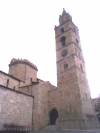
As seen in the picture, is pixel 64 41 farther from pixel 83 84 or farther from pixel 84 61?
pixel 83 84

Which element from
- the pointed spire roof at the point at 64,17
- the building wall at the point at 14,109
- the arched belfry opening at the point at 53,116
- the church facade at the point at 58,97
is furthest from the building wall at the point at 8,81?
the pointed spire roof at the point at 64,17

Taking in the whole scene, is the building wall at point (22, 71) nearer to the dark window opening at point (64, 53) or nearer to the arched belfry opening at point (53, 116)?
the dark window opening at point (64, 53)

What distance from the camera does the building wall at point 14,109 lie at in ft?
51.0

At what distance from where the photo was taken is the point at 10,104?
16.6 metres

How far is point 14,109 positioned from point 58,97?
8179 mm

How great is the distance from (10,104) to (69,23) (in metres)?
19.0

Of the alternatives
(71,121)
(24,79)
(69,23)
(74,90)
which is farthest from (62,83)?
(69,23)

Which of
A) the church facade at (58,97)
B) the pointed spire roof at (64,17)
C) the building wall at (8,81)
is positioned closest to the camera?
the church facade at (58,97)

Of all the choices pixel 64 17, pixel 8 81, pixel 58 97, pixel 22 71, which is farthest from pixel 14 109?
pixel 64 17

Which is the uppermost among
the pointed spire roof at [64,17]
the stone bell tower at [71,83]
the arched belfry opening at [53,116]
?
the pointed spire roof at [64,17]

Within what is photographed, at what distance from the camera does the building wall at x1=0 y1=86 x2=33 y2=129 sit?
51.0ft

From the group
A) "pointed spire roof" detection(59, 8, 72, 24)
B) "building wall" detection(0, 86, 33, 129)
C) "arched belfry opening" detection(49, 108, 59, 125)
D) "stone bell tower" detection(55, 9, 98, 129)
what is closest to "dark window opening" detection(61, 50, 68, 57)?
"stone bell tower" detection(55, 9, 98, 129)

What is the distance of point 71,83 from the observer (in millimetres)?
22047

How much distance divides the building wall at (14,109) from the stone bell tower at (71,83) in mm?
5141
